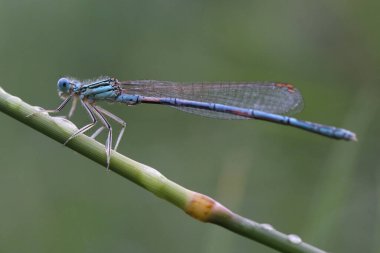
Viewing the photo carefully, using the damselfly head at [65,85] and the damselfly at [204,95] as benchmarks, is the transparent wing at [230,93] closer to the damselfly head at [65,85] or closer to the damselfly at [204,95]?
the damselfly at [204,95]

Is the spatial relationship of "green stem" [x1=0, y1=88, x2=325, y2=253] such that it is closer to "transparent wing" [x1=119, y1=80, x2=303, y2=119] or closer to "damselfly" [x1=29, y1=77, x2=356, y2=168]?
"damselfly" [x1=29, y1=77, x2=356, y2=168]

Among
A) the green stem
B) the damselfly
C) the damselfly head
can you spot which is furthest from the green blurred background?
the green stem

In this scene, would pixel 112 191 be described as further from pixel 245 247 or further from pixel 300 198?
pixel 300 198

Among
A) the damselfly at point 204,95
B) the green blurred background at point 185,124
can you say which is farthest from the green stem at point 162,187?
the green blurred background at point 185,124

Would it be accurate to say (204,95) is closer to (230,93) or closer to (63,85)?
(230,93)

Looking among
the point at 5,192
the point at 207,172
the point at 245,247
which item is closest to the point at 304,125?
the point at 245,247

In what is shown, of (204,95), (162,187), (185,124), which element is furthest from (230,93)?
(162,187)
